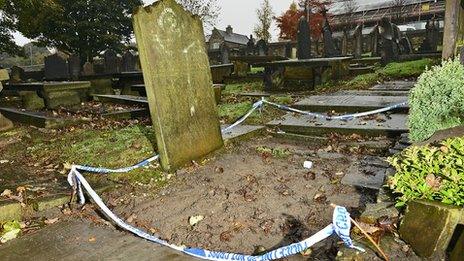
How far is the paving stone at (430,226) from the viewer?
7.01 ft

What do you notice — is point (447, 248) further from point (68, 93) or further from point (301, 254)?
point (68, 93)

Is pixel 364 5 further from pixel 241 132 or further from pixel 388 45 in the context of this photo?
pixel 241 132

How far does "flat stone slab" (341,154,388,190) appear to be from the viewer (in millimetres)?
3864

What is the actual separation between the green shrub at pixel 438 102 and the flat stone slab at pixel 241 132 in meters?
2.76

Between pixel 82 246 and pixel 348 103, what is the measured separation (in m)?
6.11

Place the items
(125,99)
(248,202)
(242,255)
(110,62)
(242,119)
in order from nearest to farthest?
(242,255) → (248,202) → (242,119) → (125,99) → (110,62)

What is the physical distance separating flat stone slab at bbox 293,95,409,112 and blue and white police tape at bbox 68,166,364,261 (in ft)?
16.5

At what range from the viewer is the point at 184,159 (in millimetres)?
4766

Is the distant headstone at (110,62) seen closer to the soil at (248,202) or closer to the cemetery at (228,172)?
the cemetery at (228,172)

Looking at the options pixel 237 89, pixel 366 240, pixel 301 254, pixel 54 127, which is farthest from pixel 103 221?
pixel 237 89

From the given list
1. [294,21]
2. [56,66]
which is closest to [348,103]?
[56,66]

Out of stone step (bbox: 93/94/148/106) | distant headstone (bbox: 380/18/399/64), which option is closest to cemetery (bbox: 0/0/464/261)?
stone step (bbox: 93/94/148/106)

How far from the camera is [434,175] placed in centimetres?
240

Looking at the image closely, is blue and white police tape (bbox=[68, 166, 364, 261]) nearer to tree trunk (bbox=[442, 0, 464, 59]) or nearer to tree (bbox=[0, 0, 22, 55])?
tree trunk (bbox=[442, 0, 464, 59])
